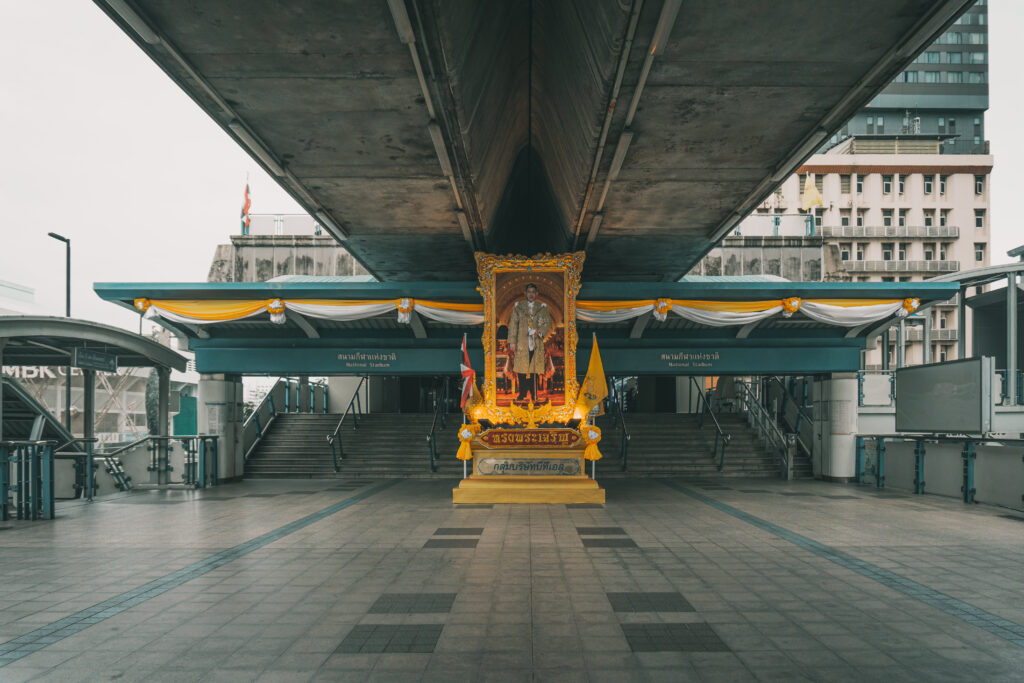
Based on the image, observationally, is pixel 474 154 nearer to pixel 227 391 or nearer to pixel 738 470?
pixel 227 391

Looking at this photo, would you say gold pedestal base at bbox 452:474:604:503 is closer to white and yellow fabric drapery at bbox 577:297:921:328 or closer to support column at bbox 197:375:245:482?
white and yellow fabric drapery at bbox 577:297:921:328

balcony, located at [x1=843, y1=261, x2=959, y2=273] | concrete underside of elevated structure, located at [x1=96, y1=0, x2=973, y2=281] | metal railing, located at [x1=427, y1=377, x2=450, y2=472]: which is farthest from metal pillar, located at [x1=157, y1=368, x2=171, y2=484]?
balcony, located at [x1=843, y1=261, x2=959, y2=273]

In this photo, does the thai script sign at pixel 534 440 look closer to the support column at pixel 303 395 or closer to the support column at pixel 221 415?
the support column at pixel 221 415

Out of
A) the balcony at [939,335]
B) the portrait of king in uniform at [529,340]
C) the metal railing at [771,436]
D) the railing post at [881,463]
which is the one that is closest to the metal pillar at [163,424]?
the portrait of king in uniform at [529,340]

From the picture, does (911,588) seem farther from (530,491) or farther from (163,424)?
(163,424)

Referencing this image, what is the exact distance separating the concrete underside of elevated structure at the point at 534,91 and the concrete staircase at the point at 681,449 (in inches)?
304

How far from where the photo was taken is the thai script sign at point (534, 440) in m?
13.3

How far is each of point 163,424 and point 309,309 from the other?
20.1 feet

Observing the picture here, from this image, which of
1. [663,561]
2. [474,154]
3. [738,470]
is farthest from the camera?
[738,470]

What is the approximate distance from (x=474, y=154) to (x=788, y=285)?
357 inches

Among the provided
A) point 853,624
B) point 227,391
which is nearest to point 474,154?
point 853,624

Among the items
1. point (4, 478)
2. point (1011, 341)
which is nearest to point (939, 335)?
point (1011, 341)

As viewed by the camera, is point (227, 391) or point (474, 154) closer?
point (474, 154)

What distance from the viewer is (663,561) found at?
7.56 meters
